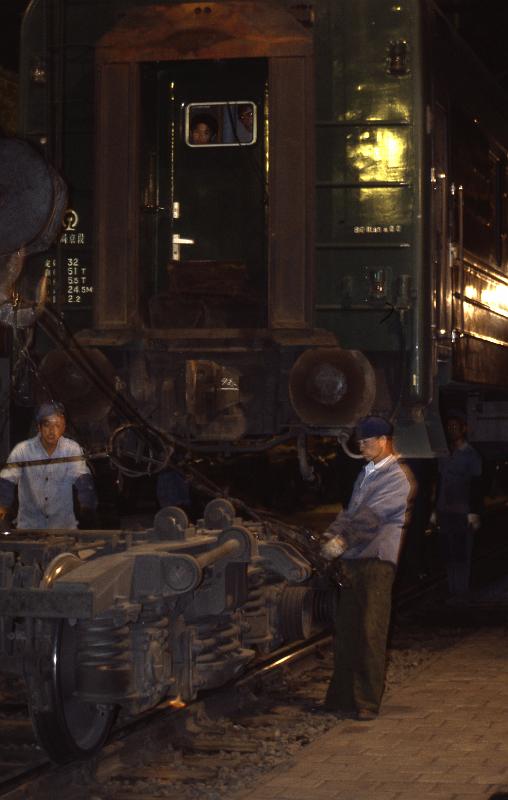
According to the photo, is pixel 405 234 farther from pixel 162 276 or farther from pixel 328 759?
pixel 328 759

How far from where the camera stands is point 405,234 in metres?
10.2

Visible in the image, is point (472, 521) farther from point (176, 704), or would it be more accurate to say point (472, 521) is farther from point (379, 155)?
point (176, 704)

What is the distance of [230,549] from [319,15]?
14.9 ft

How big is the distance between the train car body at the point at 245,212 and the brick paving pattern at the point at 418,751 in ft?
6.49

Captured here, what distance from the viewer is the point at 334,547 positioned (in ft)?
25.7

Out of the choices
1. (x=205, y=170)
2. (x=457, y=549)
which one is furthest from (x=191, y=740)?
(x=457, y=549)

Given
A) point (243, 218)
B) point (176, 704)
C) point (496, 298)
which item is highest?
point (243, 218)

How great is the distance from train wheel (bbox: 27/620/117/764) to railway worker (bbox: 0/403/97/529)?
1842 millimetres

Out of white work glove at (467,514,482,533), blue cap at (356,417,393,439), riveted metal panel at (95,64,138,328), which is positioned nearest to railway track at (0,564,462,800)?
blue cap at (356,417,393,439)

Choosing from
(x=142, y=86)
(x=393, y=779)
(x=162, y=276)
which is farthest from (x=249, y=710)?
(x=142, y=86)

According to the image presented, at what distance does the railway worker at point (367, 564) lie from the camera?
26.2 feet

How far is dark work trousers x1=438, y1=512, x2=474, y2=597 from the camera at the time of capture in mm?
12922

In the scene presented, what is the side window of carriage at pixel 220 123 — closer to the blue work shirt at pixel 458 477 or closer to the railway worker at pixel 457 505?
the railway worker at pixel 457 505

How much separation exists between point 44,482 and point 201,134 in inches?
129
